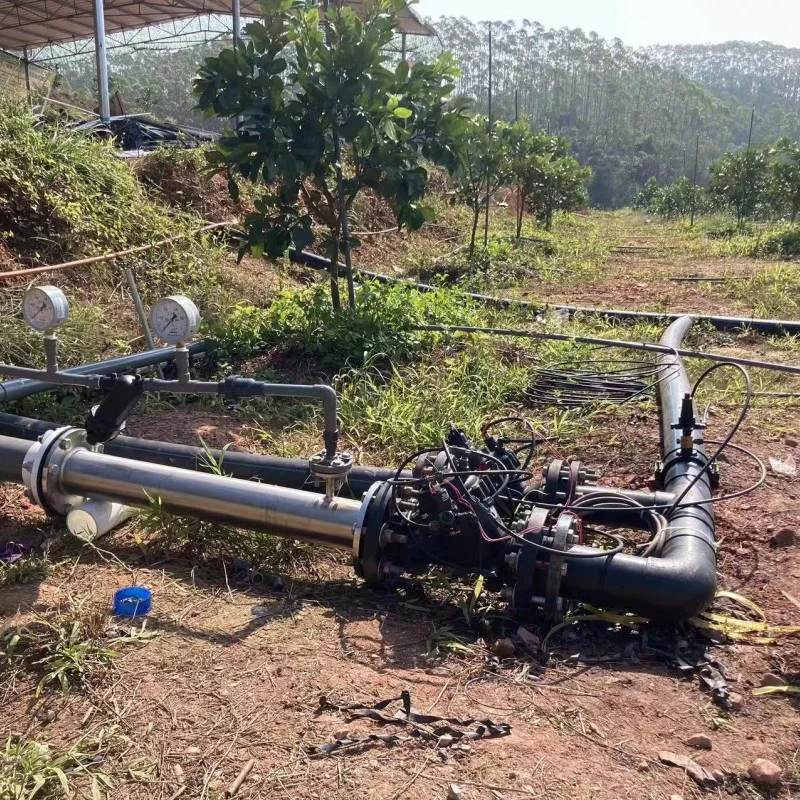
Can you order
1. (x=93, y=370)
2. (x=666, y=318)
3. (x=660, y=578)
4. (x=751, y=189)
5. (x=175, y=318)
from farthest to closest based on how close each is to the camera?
(x=751, y=189) < (x=666, y=318) < (x=93, y=370) < (x=175, y=318) < (x=660, y=578)

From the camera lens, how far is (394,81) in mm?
5582

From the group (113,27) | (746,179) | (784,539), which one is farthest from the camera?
(113,27)

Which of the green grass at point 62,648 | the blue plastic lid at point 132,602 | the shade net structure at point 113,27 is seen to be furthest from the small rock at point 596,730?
the shade net structure at point 113,27

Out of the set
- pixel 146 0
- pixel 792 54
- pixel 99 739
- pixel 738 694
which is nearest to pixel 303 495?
pixel 99 739

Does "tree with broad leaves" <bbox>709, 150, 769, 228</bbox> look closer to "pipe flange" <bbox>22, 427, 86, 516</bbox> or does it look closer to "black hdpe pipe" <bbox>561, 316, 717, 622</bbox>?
"black hdpe pipe" <bbox>561, 316, 717, 622</bbox>

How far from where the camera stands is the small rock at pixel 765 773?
1.63 m

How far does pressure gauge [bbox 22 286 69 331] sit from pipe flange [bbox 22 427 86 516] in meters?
0.46

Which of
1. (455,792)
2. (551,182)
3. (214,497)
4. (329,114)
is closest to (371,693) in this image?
(455,792)

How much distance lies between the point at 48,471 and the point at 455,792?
207 centimetres

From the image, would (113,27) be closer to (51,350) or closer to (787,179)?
(787,179)

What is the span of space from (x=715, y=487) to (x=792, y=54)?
142 metres

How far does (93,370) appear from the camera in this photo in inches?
161

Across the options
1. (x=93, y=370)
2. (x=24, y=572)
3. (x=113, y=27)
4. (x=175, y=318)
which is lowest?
(x=24, y=572)

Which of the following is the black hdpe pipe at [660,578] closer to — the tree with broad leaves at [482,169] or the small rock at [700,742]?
the small rock at [700,742]
